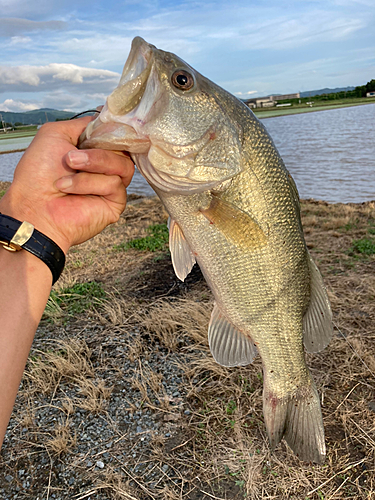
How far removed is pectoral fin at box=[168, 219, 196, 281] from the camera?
191cm

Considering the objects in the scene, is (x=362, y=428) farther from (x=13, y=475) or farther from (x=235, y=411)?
(x=13, y=475)

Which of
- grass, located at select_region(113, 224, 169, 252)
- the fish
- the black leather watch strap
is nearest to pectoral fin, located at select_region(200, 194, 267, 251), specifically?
the fish

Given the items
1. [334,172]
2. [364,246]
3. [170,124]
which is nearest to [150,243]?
[364,246]

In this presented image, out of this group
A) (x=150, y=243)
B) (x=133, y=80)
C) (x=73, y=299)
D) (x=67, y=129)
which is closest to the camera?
(x=133, y=80)

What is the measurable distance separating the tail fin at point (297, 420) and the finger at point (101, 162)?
1465mm

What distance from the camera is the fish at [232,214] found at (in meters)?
1.57

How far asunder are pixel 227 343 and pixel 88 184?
3.78 feet

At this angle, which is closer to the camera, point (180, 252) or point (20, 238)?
point (20, 238)

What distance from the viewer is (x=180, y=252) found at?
1.92 m

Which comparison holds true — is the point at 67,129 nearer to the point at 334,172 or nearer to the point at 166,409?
the point at 166,409

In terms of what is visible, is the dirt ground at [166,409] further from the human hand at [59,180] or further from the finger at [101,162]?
the finger at [101,162]

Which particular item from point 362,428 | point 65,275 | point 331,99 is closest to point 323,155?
point 65,275

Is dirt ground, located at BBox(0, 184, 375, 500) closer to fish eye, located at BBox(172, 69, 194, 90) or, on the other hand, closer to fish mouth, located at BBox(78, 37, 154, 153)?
fish mouth, located at BBox(78, 37, 154, 153)

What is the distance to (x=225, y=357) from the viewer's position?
2043 millimetres
